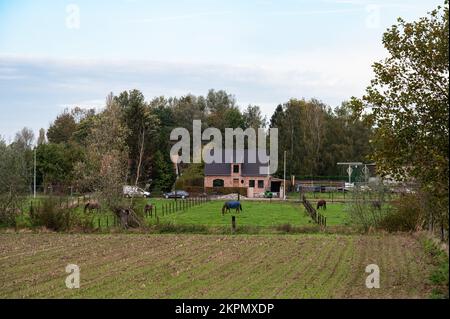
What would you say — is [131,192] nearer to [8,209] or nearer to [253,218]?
[8,209]

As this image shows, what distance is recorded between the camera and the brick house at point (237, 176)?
302ft

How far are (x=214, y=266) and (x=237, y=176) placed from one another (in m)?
71.7

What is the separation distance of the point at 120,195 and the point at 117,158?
4295mm

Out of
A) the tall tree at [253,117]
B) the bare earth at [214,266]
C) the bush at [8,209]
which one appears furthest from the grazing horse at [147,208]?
the tall tree at [253,117]

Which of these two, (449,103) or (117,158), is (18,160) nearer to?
(117,158)

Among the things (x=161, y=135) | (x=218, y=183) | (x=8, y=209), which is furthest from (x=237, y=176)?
(x=8, y=209)

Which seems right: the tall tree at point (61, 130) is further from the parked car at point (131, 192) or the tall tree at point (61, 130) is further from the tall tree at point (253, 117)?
the parked car at point (131, 192)

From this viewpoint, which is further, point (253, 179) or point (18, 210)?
point (253, 179)

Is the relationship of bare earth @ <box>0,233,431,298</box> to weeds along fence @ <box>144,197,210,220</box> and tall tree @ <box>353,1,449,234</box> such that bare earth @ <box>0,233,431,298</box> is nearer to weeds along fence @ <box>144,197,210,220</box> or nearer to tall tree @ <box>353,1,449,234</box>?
tall tree @ <box>353,1,449,234</box>

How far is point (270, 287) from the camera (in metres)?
17.0

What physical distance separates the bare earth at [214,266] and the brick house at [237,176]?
5861 cm

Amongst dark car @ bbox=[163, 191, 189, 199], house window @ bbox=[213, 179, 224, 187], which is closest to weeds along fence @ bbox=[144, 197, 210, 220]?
dark car @ bbox=[163, 191, 189, 199]

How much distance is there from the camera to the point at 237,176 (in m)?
93.2
